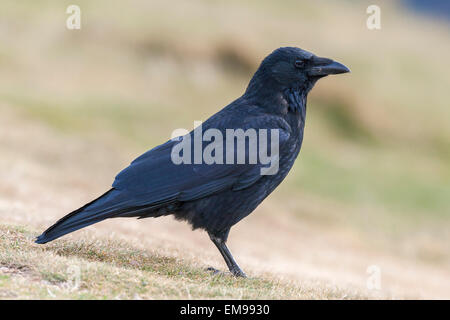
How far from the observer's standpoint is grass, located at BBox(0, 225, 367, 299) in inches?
193

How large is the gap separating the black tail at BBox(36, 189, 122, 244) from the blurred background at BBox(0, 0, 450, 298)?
187 cm

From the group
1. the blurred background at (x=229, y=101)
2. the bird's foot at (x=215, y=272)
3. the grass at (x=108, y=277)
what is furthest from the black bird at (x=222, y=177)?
the blurred background at (x=229, y=101)

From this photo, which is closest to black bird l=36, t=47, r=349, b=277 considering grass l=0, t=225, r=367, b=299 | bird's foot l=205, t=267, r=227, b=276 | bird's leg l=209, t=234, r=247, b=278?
bird's leg l=209, t=234, r=247, b=278

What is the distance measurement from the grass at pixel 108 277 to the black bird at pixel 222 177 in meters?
0.45

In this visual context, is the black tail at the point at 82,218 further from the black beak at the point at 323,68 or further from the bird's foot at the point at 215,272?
the black beak at the point at 323,68

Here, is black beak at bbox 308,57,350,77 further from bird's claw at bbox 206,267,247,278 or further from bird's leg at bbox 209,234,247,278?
bird's claw at bbox 206,267,247,278

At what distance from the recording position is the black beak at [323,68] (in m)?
6.84

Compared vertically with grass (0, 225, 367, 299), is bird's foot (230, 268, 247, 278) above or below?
below

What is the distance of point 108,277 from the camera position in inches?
204

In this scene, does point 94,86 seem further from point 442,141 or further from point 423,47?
point 423,47

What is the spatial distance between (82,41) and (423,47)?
64.0 feet

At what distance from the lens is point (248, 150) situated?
21.2ft
